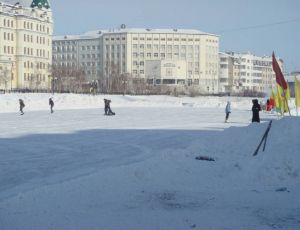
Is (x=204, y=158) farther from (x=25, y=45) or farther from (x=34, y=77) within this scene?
(x=25, y=45)

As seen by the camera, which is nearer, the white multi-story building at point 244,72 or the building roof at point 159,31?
the building roof at point 159,31

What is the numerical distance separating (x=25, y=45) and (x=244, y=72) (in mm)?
96096

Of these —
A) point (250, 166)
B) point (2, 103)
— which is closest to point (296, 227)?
point (250, 166)

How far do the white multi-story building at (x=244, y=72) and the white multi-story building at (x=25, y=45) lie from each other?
232 ft

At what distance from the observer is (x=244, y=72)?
18000 cm

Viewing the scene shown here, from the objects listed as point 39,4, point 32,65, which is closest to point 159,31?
point 39,4

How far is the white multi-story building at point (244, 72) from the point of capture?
565 feet

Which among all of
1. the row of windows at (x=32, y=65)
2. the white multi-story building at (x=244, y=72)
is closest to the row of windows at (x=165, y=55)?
the white multi-story building at (x=244, y=72)

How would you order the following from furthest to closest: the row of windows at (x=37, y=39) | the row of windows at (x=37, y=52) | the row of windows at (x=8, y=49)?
the row of windows at (x=37, y=39) → the row of windows at (x=37, y=52) → the row of windows at (x=8, y=49)

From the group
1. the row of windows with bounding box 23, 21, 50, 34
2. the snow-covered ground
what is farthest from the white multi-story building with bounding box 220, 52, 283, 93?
the snow-covered ground

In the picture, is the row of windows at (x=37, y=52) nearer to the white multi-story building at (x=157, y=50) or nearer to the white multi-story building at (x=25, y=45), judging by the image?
the white multi-story building at (x=25, y=45)

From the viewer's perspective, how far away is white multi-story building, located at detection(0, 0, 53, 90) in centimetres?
9668

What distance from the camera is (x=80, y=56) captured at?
162m

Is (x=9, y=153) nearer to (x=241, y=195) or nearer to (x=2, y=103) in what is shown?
(x=241, y=195)
